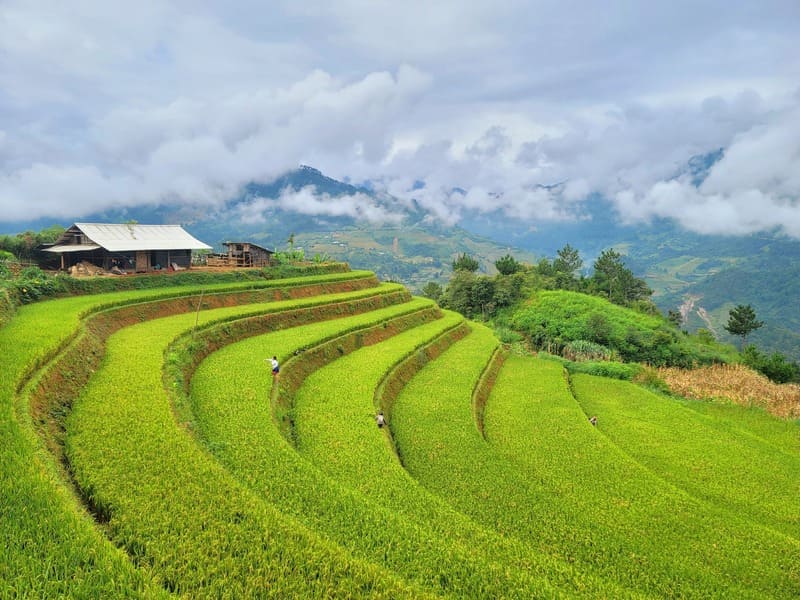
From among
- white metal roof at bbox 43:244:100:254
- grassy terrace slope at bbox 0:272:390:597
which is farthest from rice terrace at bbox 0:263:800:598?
white metal roof at bbox 43:244:100:254

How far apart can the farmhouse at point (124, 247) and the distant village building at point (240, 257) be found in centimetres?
469

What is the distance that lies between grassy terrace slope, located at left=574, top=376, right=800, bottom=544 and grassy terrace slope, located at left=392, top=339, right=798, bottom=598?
1848 millimetres

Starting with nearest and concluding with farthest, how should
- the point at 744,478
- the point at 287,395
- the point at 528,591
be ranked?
the point at 528,591, the point at 744,478, the point at 287,395

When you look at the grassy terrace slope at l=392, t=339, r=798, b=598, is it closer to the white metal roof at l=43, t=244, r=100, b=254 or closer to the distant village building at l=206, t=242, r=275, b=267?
the white metal roof at l=43, t=244, r=100, b=254

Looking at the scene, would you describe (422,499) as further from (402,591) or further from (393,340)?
(393,340)

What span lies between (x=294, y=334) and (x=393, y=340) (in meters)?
7.09

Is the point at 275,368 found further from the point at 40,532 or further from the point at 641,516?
the point at 641,516

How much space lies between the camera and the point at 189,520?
795 cm

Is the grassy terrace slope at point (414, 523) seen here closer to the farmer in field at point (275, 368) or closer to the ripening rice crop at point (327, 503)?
the ripening rice crop at point (327, 503)

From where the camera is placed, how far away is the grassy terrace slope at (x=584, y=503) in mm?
10219

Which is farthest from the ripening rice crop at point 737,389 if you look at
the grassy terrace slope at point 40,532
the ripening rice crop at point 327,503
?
the grassy terrace slope at point 40,532

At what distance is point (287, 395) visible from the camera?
18469 millimetres

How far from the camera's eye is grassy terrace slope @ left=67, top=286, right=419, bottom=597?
679cm

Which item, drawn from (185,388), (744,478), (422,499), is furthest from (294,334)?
(744,478)
